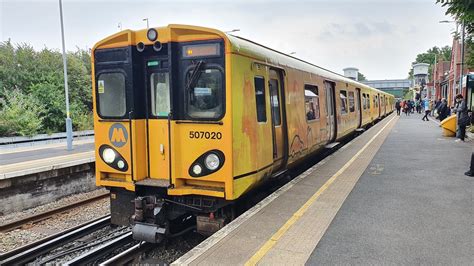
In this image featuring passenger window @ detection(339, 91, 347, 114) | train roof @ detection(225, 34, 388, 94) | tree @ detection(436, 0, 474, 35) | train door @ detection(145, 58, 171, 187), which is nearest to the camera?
train roof @ detection(225, 34, 388, 94)

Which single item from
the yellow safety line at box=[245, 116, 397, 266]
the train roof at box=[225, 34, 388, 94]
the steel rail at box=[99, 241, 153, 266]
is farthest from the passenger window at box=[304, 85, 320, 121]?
the steel rail at box=[99, 241, 153, 266]

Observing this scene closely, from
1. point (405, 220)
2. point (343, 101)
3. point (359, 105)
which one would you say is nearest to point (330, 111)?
point (343, 101)

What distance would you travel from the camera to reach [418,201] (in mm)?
6285

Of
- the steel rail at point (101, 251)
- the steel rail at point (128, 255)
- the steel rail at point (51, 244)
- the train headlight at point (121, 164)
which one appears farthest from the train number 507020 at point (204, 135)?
the steel rail at point (51, 244)

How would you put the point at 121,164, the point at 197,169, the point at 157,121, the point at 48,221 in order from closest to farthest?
the point at 197,169 < the point at 157,121 < the point at 121,164 < the point at 48,221

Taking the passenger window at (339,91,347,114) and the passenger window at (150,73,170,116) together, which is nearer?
the passenger window at (150,73,170,116)

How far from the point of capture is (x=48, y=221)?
Result: 8.01 m

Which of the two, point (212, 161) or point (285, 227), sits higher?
point (212, 161)

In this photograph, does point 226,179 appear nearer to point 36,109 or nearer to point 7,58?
point 36,109

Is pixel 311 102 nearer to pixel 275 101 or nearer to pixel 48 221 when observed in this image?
pixel 275 101

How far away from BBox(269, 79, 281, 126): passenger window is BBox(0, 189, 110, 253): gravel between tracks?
15.4ft

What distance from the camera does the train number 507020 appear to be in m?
4.93

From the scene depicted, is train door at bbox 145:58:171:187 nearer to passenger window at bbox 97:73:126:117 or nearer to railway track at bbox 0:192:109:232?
passenger window at bbox 97:73:126:117

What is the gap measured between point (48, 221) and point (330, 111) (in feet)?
25.2
